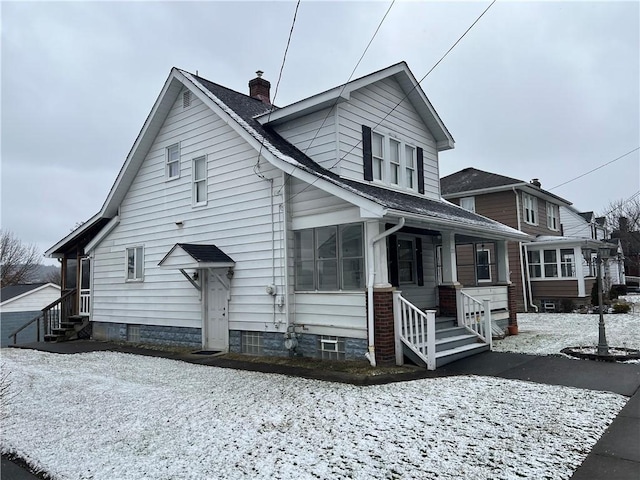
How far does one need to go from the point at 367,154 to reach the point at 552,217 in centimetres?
1996

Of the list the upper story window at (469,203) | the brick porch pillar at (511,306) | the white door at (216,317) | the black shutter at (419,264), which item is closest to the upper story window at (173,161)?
the white door at (216,317)

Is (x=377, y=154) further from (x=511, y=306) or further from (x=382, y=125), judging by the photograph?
(x=511, y=306)

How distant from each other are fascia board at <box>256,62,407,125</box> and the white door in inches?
174

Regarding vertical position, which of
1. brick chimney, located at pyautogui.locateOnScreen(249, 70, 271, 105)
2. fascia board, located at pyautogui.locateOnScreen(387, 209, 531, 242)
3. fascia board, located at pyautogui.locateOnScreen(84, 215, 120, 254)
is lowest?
fascia board, located at pyautogui.locateOnScreen(387, 209, 531, 242)

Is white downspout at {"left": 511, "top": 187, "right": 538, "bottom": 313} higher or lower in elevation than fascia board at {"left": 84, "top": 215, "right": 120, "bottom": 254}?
lower

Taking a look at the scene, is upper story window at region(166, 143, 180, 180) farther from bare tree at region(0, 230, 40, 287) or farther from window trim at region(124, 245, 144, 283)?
bare tree at region(0, 230, 40, 287)

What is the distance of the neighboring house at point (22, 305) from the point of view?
2330 centimetres

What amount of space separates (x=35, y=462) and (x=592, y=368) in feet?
28.7

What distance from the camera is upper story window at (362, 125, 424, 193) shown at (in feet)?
A: 36.8

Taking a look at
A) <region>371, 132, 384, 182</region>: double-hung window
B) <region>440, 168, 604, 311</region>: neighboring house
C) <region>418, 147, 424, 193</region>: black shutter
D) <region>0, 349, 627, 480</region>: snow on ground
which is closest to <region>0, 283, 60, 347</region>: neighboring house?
<region>0, 349, 627, 480</region>: snow on ground

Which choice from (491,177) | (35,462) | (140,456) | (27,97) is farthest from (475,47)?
(491,177)

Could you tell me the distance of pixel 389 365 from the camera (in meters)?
8.61

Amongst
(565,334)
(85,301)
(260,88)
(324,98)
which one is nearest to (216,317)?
(324,98)

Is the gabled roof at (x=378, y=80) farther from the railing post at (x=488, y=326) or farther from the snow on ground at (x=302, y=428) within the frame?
the snow on ground at (x=302, y=428)
